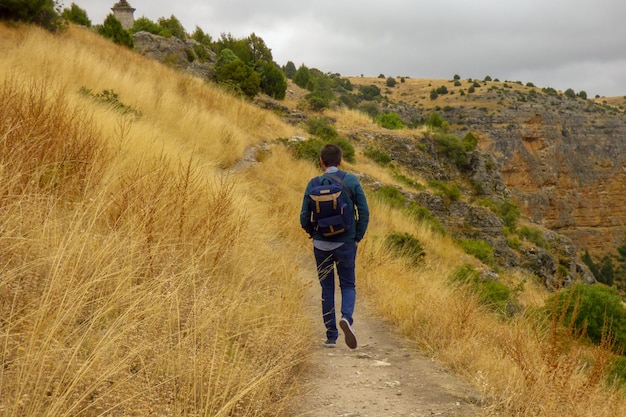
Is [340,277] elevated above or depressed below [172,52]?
below

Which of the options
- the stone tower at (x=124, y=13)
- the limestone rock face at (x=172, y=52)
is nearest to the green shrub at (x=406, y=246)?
the limestone rock face at (x=172, y=52)

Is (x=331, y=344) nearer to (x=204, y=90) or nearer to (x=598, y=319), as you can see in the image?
(x=598, y=319)

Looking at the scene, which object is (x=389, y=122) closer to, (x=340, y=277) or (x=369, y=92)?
(x=340, y=277)

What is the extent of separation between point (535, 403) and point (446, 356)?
1.30 m

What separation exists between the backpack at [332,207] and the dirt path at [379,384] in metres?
0.99

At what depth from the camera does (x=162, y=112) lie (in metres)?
10.4

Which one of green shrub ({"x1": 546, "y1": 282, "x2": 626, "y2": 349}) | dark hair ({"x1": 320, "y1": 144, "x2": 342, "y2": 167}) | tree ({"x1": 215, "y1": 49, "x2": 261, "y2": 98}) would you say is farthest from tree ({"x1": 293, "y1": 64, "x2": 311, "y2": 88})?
dark hair ({"x1": 320, "y1": 144, "x2": 342, "y2": 167})

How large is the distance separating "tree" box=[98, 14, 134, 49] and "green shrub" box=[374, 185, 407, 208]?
10.8 meters

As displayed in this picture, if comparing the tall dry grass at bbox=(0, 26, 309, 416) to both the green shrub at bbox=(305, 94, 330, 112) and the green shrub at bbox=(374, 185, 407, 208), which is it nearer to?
the green shrub at bbox=(374, 185, 407, 208)

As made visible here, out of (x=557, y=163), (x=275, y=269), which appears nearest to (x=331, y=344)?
(x=275, y=269)

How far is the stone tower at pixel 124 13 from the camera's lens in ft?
103

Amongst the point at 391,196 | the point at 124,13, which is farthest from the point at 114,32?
the point at 124,13

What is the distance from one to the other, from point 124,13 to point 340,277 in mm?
31489

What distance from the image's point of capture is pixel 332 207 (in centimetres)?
448
